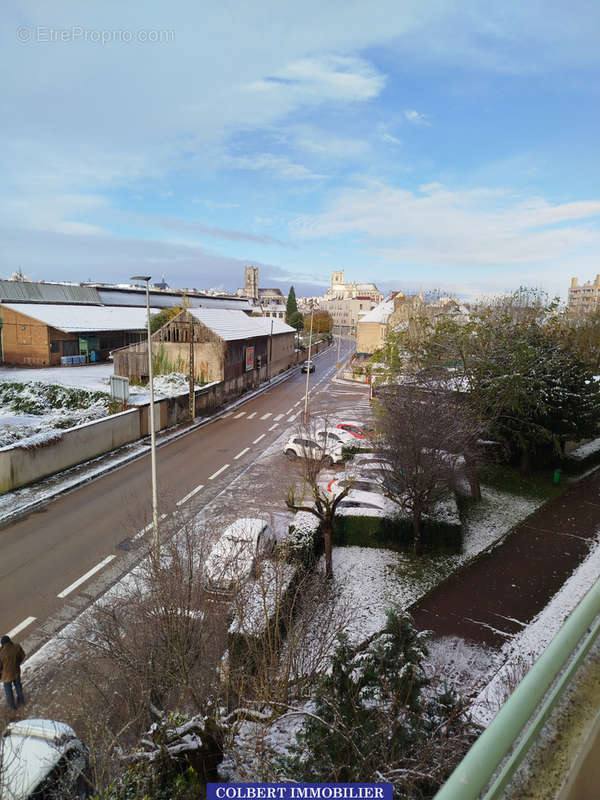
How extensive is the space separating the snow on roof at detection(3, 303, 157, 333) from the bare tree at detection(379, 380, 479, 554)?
33466 millimetres

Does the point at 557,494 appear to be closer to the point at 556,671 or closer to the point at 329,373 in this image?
the point at 556,671

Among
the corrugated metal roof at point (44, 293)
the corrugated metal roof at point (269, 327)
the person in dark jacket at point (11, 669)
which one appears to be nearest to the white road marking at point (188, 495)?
the person in dark jacket at point (11, 669)

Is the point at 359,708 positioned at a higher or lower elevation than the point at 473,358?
lower

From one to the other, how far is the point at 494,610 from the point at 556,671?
12336 millimetres

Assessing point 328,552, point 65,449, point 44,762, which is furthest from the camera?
point 65,449

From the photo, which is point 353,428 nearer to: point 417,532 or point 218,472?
point 218,472

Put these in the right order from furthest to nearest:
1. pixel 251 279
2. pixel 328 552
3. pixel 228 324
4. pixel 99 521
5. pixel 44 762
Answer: pixel 251 279, pixel 228 324, pixel 99 521, pixel 328 552, pixel 44 762

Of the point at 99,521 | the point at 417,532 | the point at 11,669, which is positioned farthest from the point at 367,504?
the point at 11,669

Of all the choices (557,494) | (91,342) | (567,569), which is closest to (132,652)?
(567,569)

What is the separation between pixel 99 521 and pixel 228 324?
24.4 meters

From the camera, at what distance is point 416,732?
5.76m

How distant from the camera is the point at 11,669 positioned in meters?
8.74

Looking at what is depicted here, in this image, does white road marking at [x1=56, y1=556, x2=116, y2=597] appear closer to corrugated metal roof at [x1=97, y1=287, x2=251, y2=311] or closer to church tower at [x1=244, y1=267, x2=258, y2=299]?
corrugated metal roof at [x1=97, y1=287, x2=251, y2=311]

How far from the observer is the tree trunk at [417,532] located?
15.0 metres
